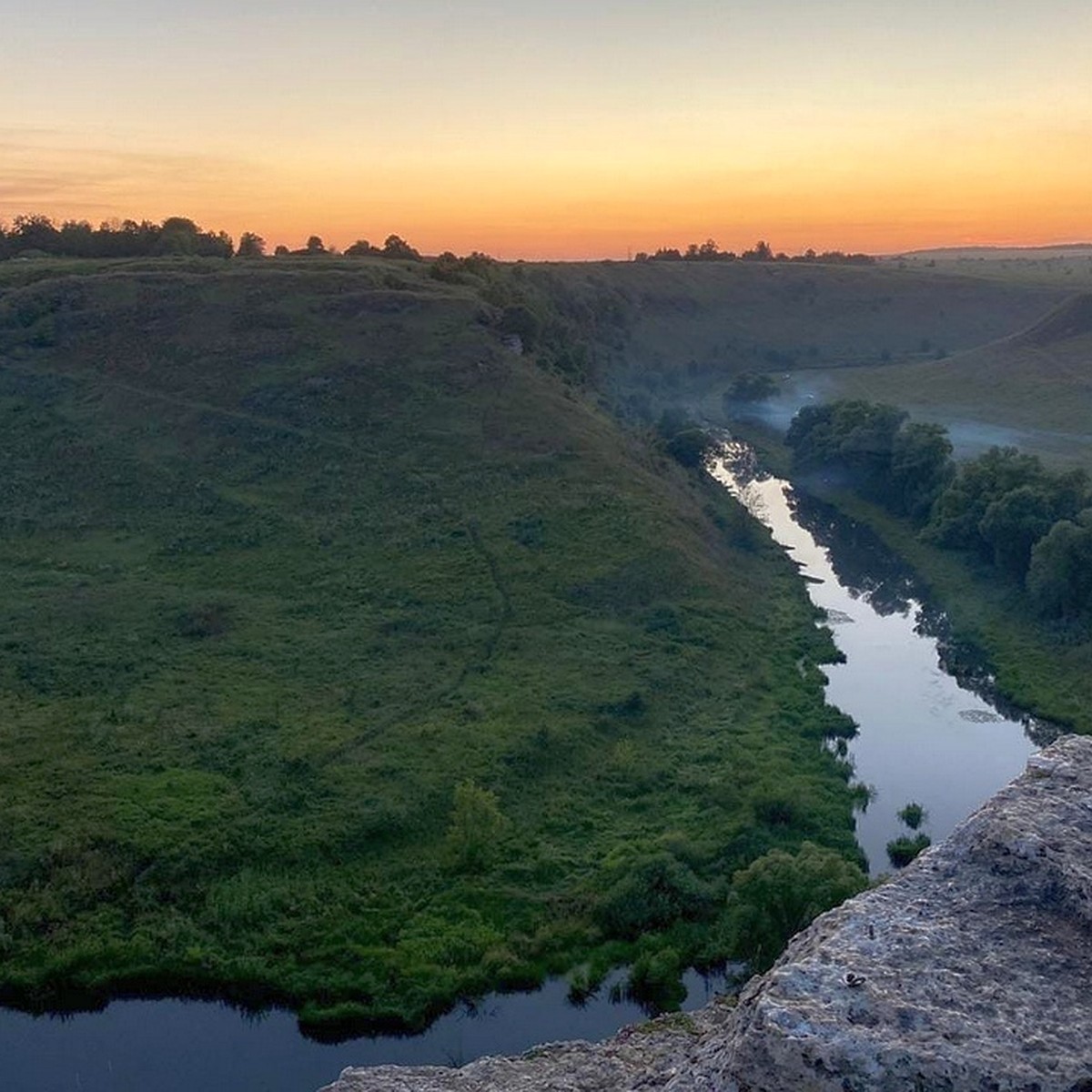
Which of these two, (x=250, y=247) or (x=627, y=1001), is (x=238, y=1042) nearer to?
(x=627, y=1001)

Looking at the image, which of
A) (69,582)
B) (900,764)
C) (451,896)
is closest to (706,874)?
(451,896)

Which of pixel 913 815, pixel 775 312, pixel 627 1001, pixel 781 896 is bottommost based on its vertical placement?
pixel 627 1001

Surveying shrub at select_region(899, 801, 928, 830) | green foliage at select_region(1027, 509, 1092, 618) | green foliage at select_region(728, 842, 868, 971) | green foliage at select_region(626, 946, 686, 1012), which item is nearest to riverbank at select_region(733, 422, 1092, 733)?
green foliage at select_region(1027, 509, 1092, 618)

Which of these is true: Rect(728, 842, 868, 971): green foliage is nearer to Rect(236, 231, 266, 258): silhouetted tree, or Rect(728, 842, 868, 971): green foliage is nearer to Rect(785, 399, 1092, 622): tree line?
Rect(785, 399, 1092, 622): tree line

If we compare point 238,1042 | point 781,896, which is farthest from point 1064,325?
point 238,1042

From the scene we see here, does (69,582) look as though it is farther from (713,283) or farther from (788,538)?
(713,283)

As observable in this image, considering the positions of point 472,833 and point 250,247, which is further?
point 250,247
